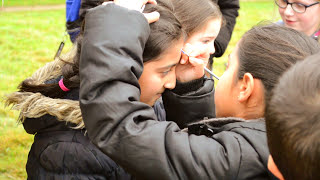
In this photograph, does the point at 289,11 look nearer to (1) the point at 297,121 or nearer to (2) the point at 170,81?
(2) the point at 170,81

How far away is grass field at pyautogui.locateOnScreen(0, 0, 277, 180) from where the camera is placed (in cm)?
452

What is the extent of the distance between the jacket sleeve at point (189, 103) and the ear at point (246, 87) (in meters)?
0.54

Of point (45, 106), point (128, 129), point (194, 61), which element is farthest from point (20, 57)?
point (128, 129)

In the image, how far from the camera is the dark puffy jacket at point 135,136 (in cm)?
156

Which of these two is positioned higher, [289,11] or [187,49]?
[187,49]

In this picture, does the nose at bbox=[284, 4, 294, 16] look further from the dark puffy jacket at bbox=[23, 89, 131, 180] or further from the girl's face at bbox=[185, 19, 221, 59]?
the dark puffy jacket at bbox=[23, 89, 131, 180]

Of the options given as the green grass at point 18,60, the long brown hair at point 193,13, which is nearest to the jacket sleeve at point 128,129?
the long brown hair at point 193,13

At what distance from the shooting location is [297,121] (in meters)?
1.19

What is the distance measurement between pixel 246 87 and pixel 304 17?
2.31 meters

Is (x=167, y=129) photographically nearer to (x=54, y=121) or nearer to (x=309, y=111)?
(x=309, y=111)

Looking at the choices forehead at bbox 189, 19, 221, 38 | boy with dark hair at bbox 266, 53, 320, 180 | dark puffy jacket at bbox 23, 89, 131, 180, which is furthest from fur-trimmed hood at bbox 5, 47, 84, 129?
boy with dark hair at bbox 266, 53, 320, 180

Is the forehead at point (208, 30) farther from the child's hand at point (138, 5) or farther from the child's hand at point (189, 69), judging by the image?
the child's hand at point (138, 5)

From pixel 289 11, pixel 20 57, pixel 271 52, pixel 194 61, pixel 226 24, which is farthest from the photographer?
pixel 20 57

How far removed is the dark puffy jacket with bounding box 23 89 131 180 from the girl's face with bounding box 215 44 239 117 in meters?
0.57
